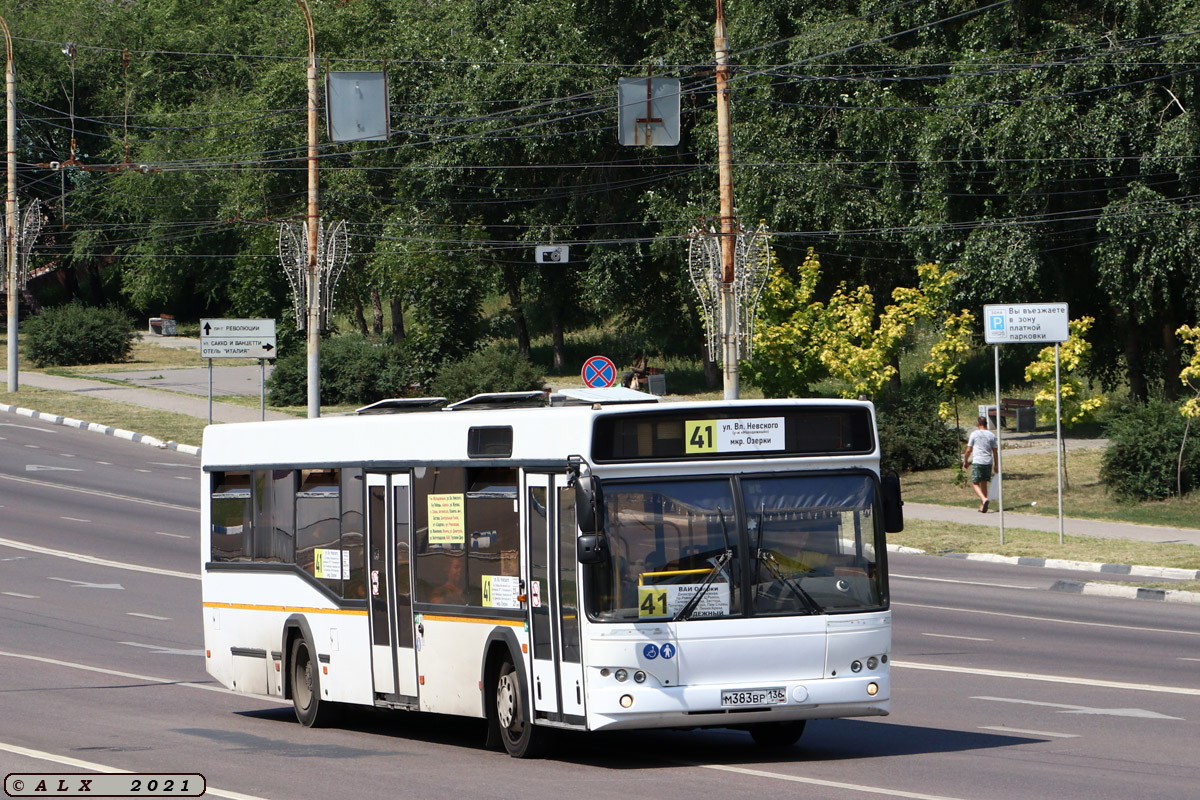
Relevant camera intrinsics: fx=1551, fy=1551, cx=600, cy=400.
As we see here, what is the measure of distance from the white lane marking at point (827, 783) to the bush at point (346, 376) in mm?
40815

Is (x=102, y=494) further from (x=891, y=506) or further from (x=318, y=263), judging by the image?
(x=891, y=506)

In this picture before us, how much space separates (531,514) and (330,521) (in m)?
3.00

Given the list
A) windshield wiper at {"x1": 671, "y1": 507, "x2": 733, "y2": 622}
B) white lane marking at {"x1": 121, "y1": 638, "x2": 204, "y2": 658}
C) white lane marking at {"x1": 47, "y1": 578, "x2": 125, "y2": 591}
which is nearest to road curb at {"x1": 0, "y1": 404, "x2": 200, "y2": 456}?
white lane marking at {"x1": 47, "y1": 578, "x2": 125, "y2": 591}

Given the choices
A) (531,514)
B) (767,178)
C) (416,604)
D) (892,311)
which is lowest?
(416,604)

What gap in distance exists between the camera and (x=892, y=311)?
36188 millimetres

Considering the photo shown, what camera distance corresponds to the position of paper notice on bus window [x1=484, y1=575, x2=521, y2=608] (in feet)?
34.8

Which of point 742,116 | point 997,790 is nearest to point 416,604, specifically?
point 997,790

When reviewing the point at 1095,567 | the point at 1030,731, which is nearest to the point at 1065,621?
the point at 1095,567

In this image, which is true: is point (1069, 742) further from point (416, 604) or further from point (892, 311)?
point (892, 311)

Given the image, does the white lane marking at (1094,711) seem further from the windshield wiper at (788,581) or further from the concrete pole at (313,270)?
the concrete pole at (313,270)

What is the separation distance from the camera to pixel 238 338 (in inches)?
1566

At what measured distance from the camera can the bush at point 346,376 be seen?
49.9 metres

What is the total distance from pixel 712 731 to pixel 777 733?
138cm

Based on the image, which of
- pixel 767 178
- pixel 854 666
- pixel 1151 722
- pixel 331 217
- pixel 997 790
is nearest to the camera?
pixel 997 790
